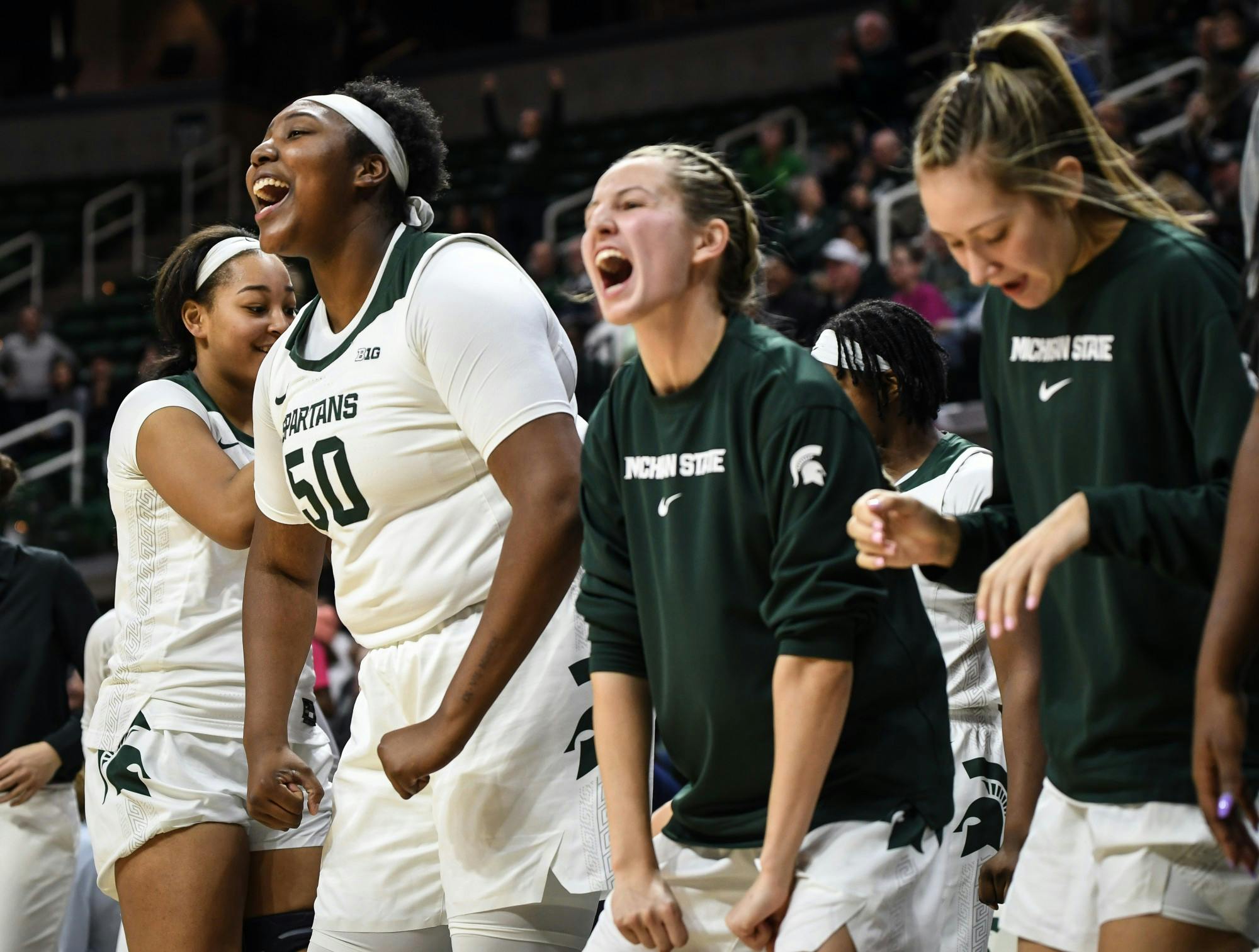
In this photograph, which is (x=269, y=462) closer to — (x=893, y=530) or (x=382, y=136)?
(x=382, y=136)

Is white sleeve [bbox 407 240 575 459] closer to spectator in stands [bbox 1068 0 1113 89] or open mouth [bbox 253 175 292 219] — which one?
open mouth [bbox 253 175 292 219]

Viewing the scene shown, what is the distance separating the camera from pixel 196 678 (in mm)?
3465

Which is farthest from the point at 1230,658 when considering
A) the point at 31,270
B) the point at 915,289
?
the point at 31,270

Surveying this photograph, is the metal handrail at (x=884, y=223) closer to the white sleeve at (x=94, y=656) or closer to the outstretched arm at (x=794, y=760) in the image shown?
the white sleeve at (x=94, y=656)

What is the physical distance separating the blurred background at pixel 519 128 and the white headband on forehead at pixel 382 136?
14.9 ft

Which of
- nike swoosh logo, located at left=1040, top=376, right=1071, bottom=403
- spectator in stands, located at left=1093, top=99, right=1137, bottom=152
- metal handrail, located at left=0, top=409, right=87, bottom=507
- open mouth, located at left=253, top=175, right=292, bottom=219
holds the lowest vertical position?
metal handrail, located at left=0, top=409, right=87, bottom=507

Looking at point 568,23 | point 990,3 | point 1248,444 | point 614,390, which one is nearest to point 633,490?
point 614,390

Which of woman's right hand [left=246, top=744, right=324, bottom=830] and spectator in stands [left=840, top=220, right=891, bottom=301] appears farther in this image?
spectator in stands [left=840, top=220, right=891, bottom=301]

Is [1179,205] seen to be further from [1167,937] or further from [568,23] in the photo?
[568,23]

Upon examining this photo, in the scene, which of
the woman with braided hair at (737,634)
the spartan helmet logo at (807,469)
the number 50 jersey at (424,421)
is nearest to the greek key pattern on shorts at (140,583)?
the number 50 jersey at (424,421)

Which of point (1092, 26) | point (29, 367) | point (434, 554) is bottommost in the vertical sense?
point (29, 367)

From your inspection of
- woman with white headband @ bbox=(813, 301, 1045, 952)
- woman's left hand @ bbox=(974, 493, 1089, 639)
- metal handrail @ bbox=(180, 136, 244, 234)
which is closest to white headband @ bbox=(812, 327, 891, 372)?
woman with white headband @ bbox=(813, 301, 1045, 952)

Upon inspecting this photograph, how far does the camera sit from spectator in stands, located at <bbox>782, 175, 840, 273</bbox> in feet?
34.5

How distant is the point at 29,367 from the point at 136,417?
1134cm
